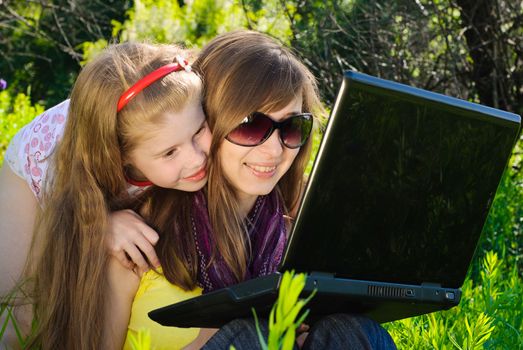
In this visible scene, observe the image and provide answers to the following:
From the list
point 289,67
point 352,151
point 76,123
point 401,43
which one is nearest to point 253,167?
point 289,67

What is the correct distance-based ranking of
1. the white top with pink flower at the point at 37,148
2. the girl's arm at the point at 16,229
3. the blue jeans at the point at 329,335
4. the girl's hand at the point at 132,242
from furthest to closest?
the white top with pink flower at the point at 37,148
the girl's arm at the point at 16,229
the girl's hand at the point at 132,242
the blue jeans at the point at 329,335

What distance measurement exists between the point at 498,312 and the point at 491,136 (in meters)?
0.97

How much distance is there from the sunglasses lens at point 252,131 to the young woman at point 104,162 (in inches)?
4.1

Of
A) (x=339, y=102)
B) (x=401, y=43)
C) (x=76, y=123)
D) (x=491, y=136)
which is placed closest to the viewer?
(x=339, y=102)

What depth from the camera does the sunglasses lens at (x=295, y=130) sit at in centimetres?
247

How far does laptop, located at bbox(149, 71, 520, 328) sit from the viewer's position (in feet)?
5.92

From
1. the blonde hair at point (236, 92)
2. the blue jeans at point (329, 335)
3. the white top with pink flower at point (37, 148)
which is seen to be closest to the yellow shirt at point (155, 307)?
the blonde hair at point (236, 92)

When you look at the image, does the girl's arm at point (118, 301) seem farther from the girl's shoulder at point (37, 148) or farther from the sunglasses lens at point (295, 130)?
the girl's shoulder at point (37, 148)

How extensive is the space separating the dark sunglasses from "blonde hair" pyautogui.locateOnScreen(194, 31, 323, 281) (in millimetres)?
21

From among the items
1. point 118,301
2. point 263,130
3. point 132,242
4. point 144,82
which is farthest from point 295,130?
point 118,301

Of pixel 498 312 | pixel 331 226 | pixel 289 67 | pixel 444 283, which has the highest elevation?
pixel 289 67

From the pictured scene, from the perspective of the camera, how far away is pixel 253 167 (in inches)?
98.8

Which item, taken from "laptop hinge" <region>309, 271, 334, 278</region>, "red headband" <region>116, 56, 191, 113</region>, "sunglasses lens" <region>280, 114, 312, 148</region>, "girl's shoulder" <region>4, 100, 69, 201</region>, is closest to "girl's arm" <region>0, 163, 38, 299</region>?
"girl's shoulder" <region>4, 100, 69, 201</region>

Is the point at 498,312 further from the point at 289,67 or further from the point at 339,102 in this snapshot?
the point at 339,102
